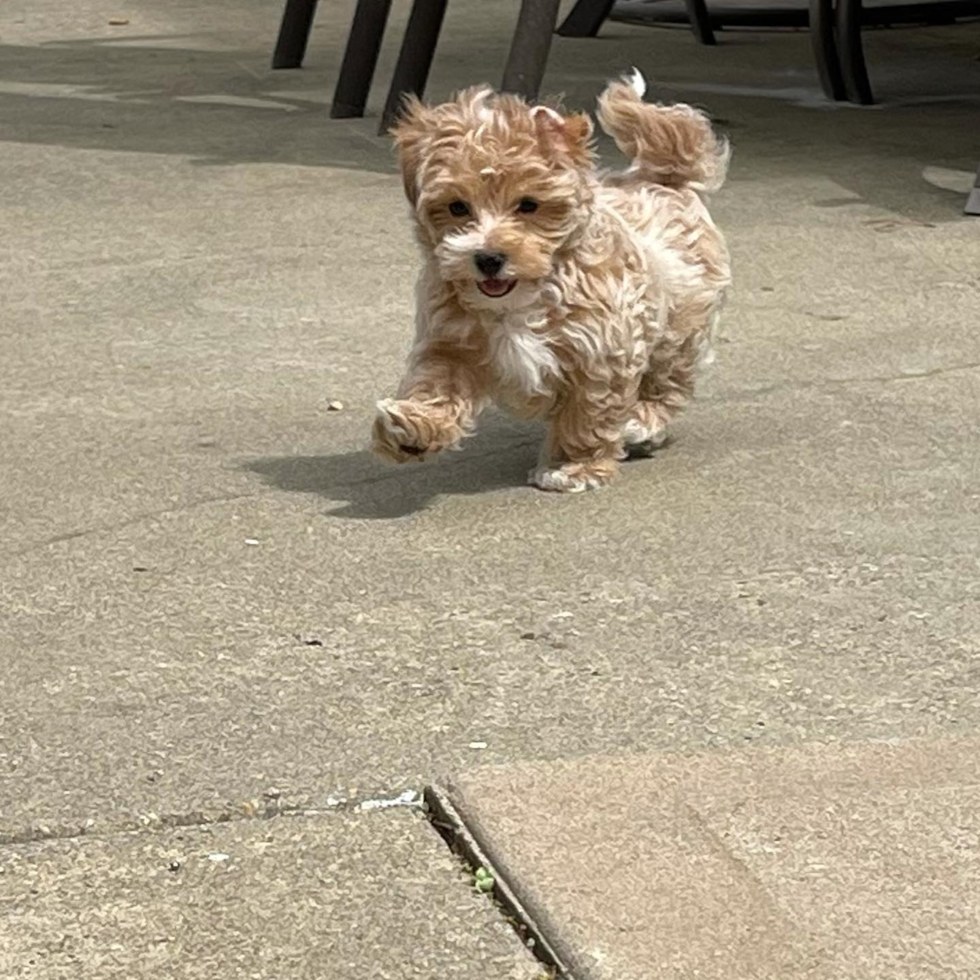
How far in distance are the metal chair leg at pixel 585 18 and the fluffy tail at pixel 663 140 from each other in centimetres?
667

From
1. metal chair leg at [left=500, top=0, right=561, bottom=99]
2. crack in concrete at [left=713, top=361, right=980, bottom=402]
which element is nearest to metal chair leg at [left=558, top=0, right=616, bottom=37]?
metal chair leg at [left=500, top=0, right=561, bottom=99]

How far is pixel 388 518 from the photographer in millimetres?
4609

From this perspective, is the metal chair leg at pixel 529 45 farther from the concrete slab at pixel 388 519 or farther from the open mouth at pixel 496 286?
the open mouth at pixel 496 286

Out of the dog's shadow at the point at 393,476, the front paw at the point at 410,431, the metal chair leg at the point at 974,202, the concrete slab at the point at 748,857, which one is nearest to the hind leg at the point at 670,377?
the dog's shadow at the point at 393,476

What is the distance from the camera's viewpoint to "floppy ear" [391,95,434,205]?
4.54 metres

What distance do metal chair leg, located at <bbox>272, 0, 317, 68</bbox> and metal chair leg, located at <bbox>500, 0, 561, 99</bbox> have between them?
273 cm

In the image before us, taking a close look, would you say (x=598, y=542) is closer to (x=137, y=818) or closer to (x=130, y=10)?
(x=137, y=818)

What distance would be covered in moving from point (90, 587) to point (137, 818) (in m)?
1.03

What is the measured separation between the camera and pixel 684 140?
16.5ft

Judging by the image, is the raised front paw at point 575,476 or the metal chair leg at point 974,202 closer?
the raised front paw at point 575,476

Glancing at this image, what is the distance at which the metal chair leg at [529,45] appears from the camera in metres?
8.01

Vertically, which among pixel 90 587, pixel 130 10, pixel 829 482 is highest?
pixel 829 482

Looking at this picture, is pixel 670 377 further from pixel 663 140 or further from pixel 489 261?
pixel 489 261

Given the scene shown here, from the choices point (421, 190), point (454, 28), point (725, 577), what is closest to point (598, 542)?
point (725, 577)
